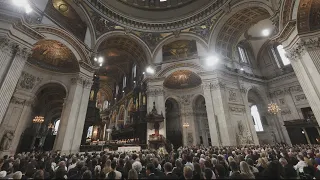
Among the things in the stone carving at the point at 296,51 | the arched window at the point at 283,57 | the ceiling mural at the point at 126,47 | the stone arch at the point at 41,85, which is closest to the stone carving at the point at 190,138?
the ceiling mural at the point at 126,47

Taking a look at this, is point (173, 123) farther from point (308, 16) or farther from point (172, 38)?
point (308, 16)

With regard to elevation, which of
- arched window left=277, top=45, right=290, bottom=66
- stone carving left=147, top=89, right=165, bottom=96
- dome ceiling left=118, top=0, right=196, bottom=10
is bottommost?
stone carving left=147, top=89, right=165, bottom=96

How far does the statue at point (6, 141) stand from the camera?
341 inches

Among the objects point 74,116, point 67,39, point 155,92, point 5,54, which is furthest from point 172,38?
point 5,54

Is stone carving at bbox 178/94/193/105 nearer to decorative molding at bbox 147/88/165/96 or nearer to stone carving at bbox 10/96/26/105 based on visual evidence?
decorative molding at bbox 147/88/165/96

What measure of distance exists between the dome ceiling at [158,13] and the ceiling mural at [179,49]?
6.09 ft

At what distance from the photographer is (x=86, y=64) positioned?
12.1m

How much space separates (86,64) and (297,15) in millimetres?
14515

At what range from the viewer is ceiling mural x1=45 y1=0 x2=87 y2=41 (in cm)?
1143

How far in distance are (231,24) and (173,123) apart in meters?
13.1

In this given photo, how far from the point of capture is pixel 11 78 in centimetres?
757

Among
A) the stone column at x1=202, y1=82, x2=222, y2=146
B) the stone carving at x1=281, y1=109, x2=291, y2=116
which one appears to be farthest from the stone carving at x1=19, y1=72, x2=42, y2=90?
the stone carving at x1=281, y1=109, x2=291, y2=116

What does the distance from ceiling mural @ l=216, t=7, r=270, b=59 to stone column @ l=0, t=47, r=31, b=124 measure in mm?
16538

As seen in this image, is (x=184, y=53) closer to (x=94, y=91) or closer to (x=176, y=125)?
(x=176, y=125)
